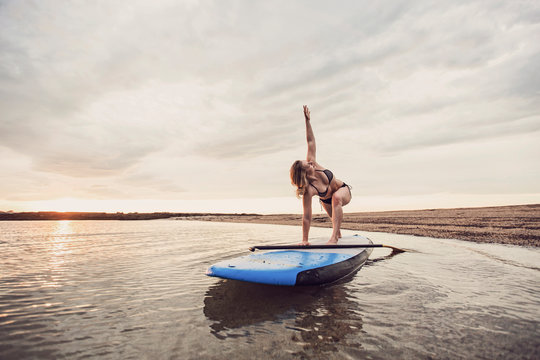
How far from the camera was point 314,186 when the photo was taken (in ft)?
23.4

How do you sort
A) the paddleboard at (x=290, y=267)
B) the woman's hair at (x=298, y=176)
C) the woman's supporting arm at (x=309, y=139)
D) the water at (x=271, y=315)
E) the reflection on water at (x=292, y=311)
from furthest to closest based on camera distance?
the woman's supporting arm at (x=309, y=139) → the woman's hair at (x=298, y=176) → the paddleboard at (x=290, y=267) → the reflection on water at (x=292, y=311) → the water at (x=271, y=315)

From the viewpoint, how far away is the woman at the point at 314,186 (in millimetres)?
6812

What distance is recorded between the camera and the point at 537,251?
7801 millimetres

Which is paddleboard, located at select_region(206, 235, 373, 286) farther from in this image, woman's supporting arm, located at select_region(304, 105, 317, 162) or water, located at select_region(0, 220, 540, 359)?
woman's supporting arm, located at select_region(304, 105, 317, 162)

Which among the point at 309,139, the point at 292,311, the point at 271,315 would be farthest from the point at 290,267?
the point at 309,139

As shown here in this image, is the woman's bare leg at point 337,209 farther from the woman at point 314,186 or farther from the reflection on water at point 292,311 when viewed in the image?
the reflection on water at point 292,311

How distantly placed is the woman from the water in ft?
5.89

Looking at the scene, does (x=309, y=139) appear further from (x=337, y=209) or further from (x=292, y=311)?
(x=292, y=311)

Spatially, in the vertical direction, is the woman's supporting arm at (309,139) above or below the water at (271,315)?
above

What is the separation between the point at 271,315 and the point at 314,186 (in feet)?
13.8

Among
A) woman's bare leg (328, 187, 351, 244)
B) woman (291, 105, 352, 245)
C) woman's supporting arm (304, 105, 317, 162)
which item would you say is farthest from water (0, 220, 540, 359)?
woman's supporting arm (304, 105, 317, 162)

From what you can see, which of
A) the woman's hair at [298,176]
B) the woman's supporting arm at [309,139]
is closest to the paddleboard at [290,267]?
the woman's hair at [298,176]

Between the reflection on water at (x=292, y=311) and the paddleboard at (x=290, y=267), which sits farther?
the paddleboard at (x=290, y=267)

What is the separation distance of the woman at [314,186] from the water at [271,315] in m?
1.79
